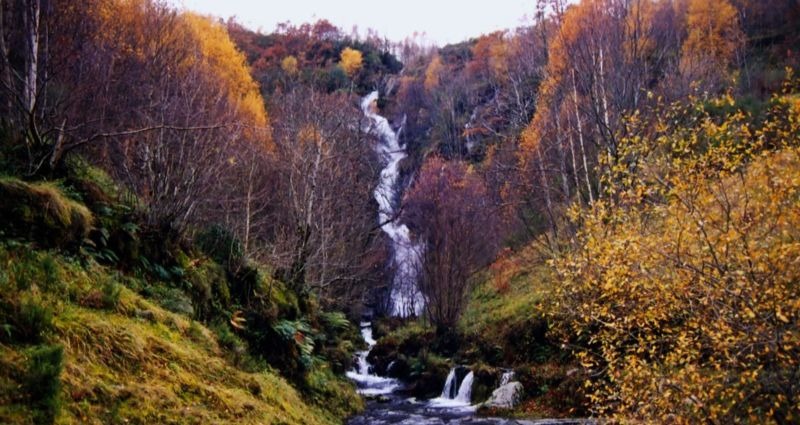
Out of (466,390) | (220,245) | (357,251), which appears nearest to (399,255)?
(357,251)

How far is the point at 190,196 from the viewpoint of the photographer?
10.6 m

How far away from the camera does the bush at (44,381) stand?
427 centimetres

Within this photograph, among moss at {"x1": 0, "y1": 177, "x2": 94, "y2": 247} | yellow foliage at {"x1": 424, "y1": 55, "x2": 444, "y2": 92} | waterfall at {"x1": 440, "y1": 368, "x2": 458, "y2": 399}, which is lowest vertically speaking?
waterfall at {"x1": 440, "y1": 368, "x2": 458, "y2": 399}

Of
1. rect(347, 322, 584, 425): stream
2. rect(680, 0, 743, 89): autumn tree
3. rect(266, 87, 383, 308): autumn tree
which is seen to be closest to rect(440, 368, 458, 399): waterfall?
rect(347, 322, 584, 425): stream

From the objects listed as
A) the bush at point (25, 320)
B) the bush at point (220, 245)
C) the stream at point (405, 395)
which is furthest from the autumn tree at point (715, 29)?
the bush at point (25, 320)

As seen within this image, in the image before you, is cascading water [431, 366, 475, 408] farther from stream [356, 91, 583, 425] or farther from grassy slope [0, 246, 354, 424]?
grassy slope [0, 246, 354, 424]

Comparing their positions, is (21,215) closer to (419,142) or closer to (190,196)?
(190,196)

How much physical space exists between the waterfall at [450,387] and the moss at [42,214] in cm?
1365

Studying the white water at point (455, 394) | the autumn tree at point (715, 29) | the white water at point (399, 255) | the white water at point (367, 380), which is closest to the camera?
the white water at point (455, 394)

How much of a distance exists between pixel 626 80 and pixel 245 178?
42.3 feet

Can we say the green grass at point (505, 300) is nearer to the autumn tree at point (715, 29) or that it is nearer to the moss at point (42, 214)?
the moss at point (42, 214)

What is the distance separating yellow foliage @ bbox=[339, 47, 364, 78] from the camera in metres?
66.4

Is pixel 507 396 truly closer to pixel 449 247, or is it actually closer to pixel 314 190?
pixel 449 247

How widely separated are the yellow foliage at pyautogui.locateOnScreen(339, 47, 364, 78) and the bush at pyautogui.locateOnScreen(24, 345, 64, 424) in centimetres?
6293
